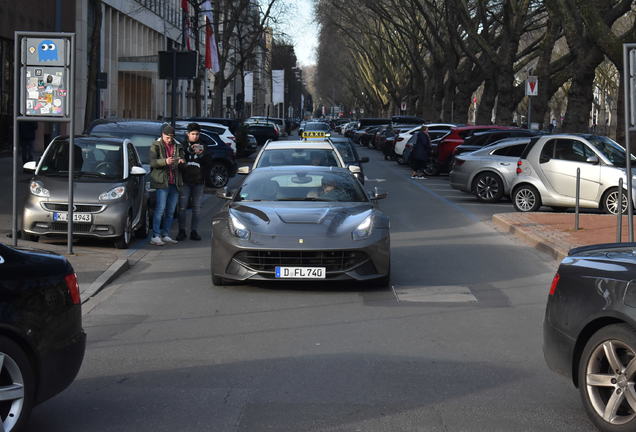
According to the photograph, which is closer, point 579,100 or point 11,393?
point 11,393

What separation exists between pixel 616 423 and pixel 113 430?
8.93 feet

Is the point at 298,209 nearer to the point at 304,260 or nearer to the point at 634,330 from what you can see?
the point at 304,260

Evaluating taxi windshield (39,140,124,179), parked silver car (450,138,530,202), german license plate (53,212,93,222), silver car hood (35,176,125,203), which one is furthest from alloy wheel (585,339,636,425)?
parked silver car (450,138,530,202)

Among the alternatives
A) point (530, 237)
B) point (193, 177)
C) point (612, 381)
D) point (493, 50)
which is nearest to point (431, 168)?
point (493, 50)

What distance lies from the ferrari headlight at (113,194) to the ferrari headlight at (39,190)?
762 millimetres

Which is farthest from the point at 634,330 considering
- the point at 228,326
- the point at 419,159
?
the point at 419,159

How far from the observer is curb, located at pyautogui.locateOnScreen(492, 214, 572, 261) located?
1394cm

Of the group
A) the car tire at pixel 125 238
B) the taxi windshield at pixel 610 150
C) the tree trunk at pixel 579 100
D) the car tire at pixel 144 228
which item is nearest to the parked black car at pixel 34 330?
the car tire at pixel 125 238

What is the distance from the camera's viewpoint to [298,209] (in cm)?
1131

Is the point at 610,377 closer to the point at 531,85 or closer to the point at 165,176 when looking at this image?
the point at 165,176

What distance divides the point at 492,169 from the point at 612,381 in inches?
717

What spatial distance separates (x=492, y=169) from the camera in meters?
23.5

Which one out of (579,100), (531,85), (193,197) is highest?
(531,85)

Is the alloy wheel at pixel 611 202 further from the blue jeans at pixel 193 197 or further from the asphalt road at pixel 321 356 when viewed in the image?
the blue jeans at pixel 193 197
